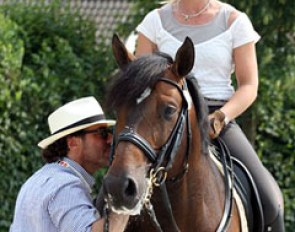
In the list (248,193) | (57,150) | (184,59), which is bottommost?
(248,193)

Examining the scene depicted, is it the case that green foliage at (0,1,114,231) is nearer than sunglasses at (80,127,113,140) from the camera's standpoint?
No

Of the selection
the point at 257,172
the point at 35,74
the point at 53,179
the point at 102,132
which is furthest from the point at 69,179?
the point at 35,74

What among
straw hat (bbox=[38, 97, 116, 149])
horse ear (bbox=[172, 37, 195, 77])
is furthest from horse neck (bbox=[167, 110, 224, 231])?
straw hat (bbox=[38, 97, 116, 149])

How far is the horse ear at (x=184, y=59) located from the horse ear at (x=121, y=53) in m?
0.22

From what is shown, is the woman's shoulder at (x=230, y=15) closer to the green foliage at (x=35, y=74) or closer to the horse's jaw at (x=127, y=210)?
the horse's jaw at (x=127, y=210)

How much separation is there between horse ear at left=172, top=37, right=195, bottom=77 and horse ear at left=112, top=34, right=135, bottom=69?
0.73 feet

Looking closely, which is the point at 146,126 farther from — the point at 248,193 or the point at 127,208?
the point at 248,193

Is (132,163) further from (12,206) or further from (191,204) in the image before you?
(12,206)

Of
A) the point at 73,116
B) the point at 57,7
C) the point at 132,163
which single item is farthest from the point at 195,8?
the point at 57,7

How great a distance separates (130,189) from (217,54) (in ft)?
4.79

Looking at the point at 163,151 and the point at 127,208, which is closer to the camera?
the point at 127,208

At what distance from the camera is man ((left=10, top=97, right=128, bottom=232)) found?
4.54m

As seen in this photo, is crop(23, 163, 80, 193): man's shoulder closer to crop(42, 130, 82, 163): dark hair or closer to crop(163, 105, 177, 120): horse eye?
crop(42, 130, 82, 163): dark hair

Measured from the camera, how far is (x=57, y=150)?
5.05 meters
